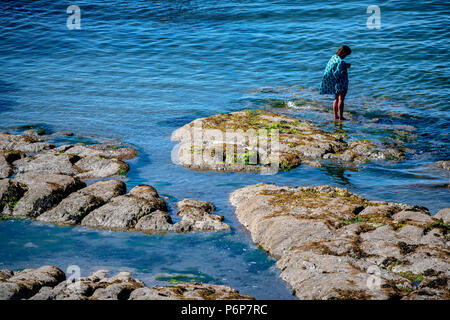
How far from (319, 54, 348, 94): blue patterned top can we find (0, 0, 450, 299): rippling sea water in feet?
3.39

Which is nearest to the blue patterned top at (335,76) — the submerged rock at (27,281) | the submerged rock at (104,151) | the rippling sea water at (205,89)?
the rippling sea water at (205,89)

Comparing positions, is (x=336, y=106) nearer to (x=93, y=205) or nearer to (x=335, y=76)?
(x=335, y=76)

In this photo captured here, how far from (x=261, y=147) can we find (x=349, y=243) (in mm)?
4842

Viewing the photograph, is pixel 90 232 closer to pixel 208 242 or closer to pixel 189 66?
pixel 208 242

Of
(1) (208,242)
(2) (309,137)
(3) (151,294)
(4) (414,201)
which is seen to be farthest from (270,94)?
(3) (151,294)

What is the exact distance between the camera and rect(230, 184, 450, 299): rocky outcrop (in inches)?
230

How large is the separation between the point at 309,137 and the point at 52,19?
21.7m

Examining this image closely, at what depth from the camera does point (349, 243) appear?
6844mm

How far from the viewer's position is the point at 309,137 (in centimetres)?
1209

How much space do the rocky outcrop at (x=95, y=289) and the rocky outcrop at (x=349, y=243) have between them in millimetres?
1073
